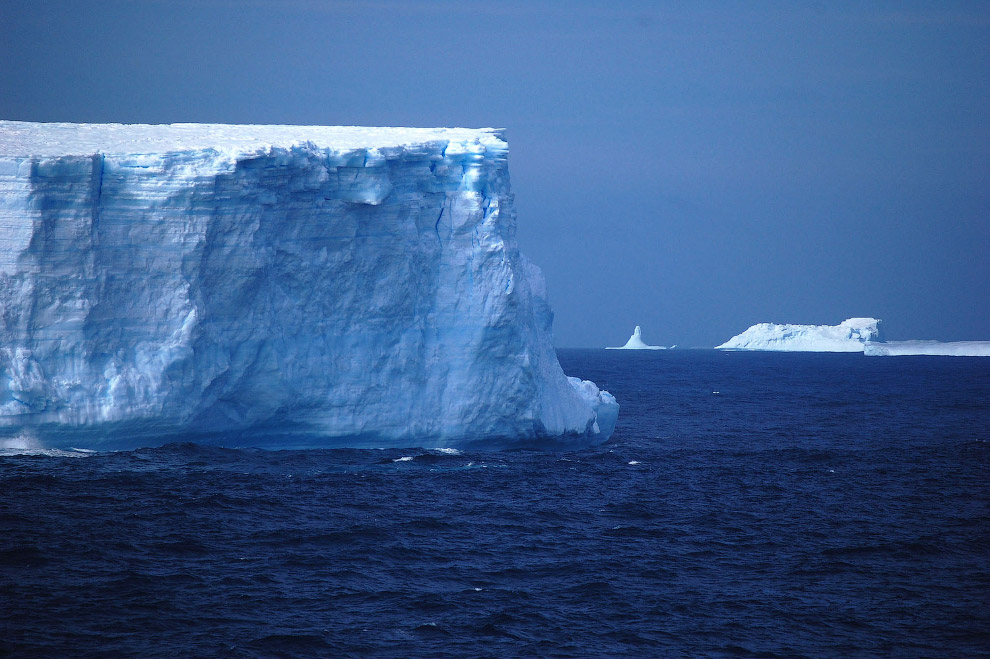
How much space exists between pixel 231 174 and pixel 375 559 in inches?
320

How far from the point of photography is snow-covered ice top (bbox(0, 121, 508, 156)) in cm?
1688

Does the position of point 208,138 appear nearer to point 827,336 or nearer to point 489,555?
point 489,555

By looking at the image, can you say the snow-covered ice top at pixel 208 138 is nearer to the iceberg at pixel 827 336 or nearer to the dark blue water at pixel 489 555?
the dark blue water at pixel 489 555

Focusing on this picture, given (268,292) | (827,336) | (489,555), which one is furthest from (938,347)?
(489,555)

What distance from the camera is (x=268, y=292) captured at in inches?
697

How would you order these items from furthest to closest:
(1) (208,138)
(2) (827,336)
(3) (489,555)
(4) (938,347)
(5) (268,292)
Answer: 1. (2) (827,336)
2. (4) (938,347)
3. (1) (208,138)
4. (5) (268,292)
5. (3) (489,555)

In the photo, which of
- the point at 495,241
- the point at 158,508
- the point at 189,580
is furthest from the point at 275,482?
the point at 495,241

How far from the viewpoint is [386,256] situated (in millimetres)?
18703

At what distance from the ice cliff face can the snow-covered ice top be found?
84mm

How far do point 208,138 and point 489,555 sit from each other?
10712mm

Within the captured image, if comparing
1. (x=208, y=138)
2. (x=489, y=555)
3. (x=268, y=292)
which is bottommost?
(x=489, y=555)

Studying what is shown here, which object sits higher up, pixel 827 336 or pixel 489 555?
pixel 827 336

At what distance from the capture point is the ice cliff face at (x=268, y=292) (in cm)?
1592

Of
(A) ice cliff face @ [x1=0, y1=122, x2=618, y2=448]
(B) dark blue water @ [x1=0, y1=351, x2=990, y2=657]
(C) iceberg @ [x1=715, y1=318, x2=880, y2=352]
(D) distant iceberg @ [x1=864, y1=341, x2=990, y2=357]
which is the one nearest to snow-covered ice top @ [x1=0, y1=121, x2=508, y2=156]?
(A) ice cliff face @ [x1=0, y1=122, x2=618, y2=448]
